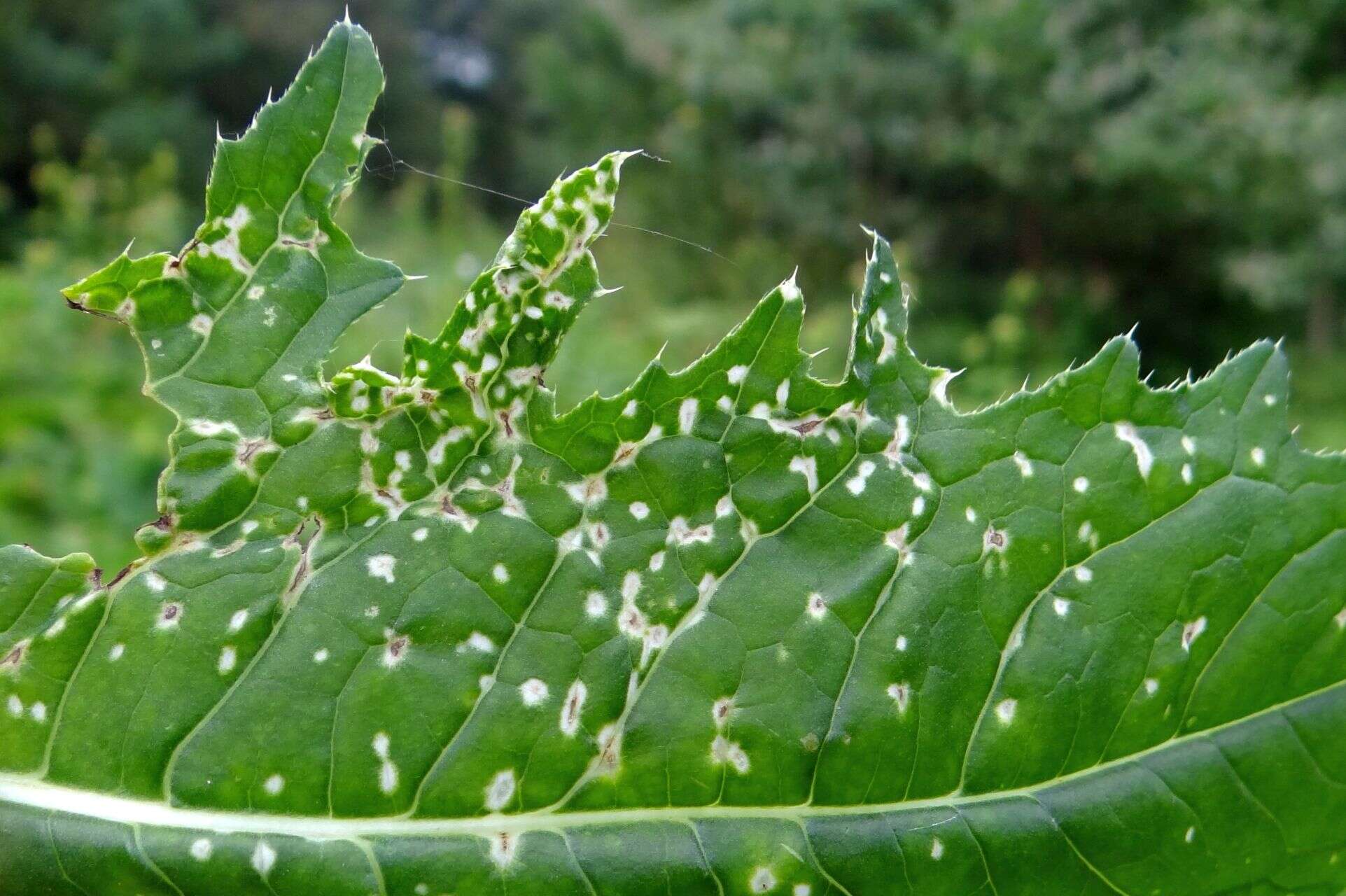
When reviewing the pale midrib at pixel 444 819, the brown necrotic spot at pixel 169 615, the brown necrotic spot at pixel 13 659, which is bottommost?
the pale midrib at pixel 444 819

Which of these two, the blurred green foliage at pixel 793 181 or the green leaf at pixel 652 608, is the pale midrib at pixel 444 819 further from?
the blurred green foliage at pixel 793 181

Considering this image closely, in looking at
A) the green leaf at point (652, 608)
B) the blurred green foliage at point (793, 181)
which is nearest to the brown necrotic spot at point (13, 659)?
the green leaf at point (652, 608)

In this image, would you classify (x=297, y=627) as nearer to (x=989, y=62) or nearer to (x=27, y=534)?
(x=27, y=534)

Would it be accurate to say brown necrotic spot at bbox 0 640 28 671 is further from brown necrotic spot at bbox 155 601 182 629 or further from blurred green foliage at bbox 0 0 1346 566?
blurred green foliage at bbox 0 0 1346 566

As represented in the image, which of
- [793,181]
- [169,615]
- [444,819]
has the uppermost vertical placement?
[793,181]

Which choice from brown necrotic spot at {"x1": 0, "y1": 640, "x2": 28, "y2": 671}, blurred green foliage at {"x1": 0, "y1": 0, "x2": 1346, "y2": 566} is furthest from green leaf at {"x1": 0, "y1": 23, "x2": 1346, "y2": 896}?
blurred green foliage at {"x1": 0, "y1": 0, "x2": 1346, "y2": 566}

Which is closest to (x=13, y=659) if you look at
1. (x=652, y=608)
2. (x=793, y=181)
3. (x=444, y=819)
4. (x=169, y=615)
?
(x=169, y=615)

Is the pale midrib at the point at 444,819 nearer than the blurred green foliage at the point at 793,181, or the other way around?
the pale midrib at the point at 444,819

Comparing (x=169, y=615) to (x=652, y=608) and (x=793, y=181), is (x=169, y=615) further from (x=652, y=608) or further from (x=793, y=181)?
(x=793, y=181)
